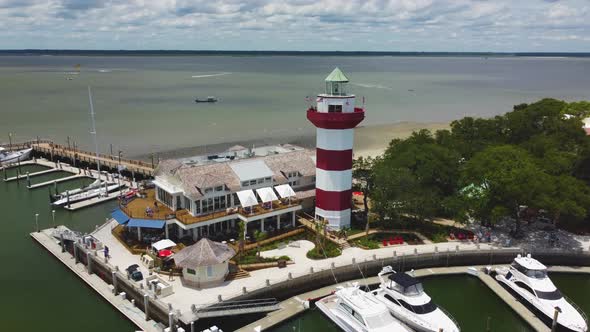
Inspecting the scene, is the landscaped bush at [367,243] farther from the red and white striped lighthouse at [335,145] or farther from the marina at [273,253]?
the red and white striped lighthouse at [335,145]

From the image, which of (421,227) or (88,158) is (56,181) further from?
(421,227)

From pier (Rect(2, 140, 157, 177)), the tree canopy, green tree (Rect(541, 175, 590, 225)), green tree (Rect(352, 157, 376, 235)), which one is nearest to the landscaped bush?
green tree (Rect(352, 157, 376, 235))

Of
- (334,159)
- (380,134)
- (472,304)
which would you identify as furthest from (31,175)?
(380,134)

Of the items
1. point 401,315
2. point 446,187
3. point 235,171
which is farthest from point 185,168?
point 446,187

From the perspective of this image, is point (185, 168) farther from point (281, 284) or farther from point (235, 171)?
point (281, 284)

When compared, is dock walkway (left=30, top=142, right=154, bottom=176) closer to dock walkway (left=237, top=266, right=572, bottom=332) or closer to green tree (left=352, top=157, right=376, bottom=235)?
green tree (left=352, top=157, right=376, bottom=235)

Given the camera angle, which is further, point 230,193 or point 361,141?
point 361,141
